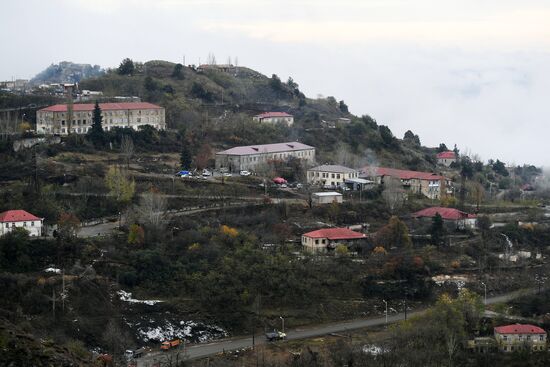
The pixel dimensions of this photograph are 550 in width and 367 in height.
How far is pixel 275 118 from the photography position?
54.5 metres

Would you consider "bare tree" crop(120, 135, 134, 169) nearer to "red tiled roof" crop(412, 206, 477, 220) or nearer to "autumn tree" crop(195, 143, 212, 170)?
"autumn tree" crop(195, 143, 212, 170)

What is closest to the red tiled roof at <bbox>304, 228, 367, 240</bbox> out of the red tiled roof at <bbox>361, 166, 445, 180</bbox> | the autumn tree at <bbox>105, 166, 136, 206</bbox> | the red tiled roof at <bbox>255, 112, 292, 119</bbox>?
the autumn tree at <bbox>105, 166, 136, 206</bbox>

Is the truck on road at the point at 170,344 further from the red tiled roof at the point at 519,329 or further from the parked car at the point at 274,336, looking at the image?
the red tiled roof at the point at 519,329

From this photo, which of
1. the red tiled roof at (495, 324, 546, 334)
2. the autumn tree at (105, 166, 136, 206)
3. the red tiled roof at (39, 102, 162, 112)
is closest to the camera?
the red tiled roof at (495, 324, 546, 334)

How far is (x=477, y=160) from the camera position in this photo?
62.8 metres

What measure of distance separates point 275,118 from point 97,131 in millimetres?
12838

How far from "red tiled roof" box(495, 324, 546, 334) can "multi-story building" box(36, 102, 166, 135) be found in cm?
2415

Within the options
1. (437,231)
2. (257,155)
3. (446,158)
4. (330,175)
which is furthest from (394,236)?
(446,158)

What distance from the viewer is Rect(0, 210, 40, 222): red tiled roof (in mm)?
33438

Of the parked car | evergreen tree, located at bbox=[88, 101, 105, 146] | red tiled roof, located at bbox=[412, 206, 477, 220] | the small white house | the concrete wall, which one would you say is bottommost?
the parked car

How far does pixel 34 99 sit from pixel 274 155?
13.5 m

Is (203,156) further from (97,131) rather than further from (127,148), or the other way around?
(97,131)

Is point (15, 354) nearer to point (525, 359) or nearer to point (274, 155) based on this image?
point (525, 359)

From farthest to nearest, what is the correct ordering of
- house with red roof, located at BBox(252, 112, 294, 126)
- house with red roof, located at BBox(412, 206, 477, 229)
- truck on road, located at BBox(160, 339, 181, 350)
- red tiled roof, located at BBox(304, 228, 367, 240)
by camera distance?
1. house with red roof, located at BBox(252, 112, 294, 126)
2. house with red roof, located at BBox(412, 206, 477, 229)
3. red tiled roof, located at BBox(304, 228, 367, 240)
4. truck on road, located at BBox(160, 339, 181, 350)
